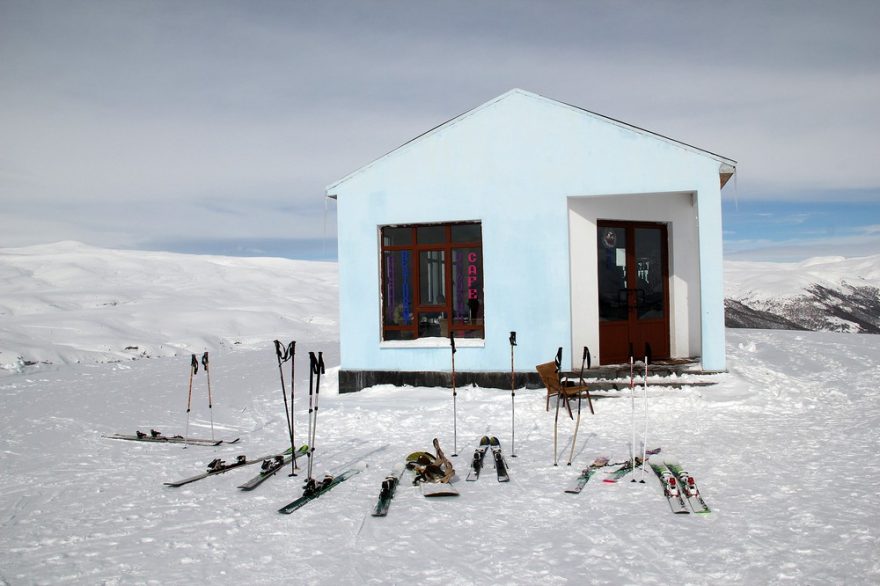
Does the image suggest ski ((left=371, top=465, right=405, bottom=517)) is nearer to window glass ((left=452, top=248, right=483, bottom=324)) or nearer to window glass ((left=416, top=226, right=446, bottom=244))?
window glass ((left=452, top=248, right=483, bottom=324))

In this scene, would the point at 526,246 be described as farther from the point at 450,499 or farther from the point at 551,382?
the point at 450,499

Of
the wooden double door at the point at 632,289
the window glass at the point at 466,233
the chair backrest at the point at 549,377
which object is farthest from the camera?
the wooden double door at the point at 632,289

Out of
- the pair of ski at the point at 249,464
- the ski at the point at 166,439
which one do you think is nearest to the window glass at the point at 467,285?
the ski at the point at 166,439

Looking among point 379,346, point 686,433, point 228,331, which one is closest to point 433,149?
point 379,346

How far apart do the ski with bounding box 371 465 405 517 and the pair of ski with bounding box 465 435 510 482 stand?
2.28 ft

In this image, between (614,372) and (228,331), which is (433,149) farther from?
(228,331)

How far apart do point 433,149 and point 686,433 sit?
6105 mm

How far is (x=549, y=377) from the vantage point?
9234 millimetres

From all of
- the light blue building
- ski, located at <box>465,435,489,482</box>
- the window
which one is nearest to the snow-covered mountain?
the light blue building

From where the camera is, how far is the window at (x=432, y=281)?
36.6ft

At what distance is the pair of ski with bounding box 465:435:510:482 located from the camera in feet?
20.2

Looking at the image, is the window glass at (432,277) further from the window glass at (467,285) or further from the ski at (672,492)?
the ski at (672,492)

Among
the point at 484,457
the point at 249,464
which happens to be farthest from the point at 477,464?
the point at 249,464

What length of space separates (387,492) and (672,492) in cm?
238
